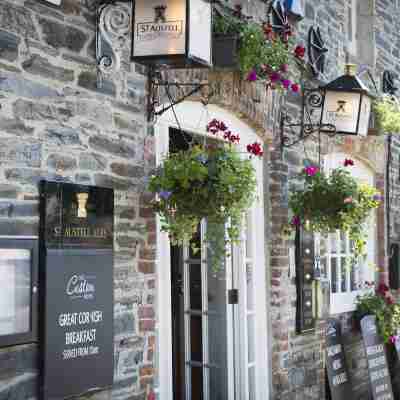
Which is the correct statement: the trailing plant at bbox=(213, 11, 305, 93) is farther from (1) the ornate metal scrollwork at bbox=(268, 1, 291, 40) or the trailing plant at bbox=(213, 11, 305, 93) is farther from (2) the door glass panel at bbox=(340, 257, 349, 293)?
(2) the door glass panel at bbox=(340, 257, 349, 293)

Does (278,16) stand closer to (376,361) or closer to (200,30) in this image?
(200,30)

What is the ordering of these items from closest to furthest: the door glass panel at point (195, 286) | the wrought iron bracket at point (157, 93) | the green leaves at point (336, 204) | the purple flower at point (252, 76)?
the wrought iron bracket at point (157, 93) < the purple flower at point (252, 76) < the green leaves at point (336, 204) < the door glass panel at point (195, 286)

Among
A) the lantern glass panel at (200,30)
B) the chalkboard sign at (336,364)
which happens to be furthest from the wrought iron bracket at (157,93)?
the chalkboard sign at (336,364)

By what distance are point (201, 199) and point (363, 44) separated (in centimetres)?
488

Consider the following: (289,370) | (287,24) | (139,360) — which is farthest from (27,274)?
(287,24)

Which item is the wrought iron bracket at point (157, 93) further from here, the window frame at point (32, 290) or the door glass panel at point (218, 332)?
the door glass panel at point (218, 332)

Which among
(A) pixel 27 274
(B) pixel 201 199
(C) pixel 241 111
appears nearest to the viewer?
(A) pixel 27 274

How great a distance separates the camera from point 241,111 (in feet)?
17.8

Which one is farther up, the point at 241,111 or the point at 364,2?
the point at 364,2

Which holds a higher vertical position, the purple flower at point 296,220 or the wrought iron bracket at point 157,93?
the wrought iron bracket at point 157,93

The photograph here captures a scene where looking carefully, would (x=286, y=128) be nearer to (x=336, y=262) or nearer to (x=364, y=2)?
(x=336, y=262)

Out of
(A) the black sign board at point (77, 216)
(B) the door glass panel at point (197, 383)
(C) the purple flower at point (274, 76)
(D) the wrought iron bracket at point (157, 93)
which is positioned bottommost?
(B) the door glass panel at point (197, 383)

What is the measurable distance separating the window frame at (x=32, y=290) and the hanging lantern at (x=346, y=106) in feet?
10.9

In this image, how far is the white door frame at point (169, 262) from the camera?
4.64 metres
